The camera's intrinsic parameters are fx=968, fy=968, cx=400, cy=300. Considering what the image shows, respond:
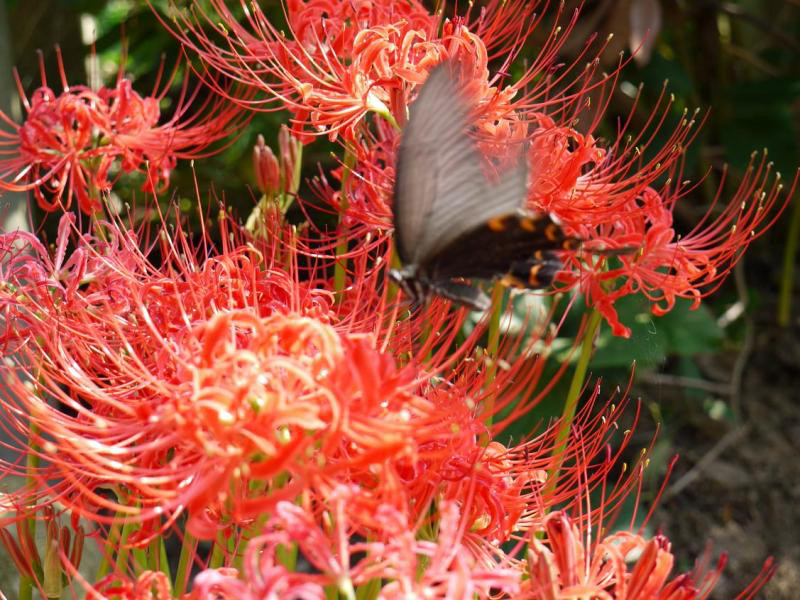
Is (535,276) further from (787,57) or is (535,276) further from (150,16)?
(787,57)

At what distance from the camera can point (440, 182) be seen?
0.82m

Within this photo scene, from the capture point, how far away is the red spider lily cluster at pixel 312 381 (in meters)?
0.61

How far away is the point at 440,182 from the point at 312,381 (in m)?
0.27

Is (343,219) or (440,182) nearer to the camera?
(440,182)

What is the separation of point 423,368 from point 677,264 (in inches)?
16.0

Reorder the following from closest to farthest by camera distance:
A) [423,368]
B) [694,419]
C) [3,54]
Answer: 1. [423,368]
2. [3,54]
3. [694,419]

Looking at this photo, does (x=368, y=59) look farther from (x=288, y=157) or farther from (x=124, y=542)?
(x=124, y=542)

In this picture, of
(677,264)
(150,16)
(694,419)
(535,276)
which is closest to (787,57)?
(694,419)

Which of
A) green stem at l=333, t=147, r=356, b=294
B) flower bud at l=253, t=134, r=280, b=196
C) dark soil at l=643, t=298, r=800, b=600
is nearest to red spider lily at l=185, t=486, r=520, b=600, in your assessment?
green stem at l=333, t=147, r=356, b=294

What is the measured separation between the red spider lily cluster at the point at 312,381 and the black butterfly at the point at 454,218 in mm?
41

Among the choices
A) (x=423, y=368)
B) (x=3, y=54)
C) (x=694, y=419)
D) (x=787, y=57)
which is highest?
(x=3, y=54)

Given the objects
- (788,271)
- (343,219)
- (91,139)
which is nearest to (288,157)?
(343,219)

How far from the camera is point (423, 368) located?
0.72 m

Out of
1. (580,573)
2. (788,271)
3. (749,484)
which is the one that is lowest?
(749,484)
